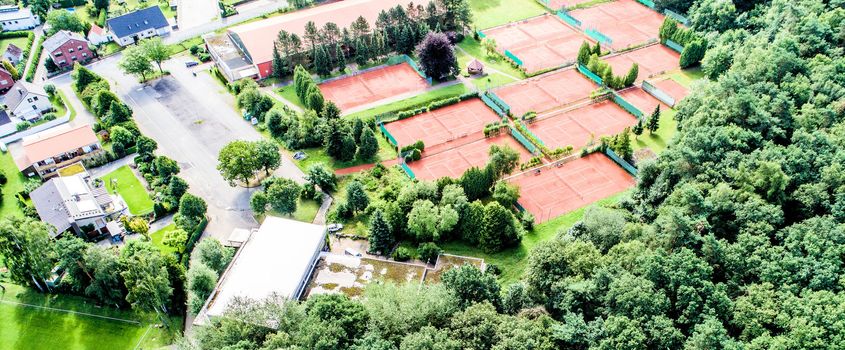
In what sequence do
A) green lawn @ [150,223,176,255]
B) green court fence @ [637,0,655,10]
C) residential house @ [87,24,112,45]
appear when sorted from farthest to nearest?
1. green court fence @ [637,0,655,10]
2. residential house @ [87,24,112,45]
3. green lawn @ [150,223,176,255]

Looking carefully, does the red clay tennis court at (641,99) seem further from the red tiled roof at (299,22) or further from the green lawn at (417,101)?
the red tiled roof at (299,22)

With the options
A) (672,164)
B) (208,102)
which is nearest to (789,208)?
(672,164)

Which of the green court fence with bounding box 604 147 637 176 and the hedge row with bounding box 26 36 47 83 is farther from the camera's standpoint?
the hedge row with bounding box 26 36 47 83

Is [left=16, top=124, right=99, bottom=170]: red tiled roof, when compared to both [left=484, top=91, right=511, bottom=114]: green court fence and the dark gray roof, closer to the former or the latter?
the dark gray roof

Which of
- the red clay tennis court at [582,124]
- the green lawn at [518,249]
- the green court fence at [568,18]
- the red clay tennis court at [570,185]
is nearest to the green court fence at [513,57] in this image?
the red clay tennis court at [582,124]

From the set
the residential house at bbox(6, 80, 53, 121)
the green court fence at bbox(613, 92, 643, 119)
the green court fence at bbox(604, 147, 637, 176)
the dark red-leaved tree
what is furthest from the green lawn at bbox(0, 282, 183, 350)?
the green court fence at bbox(613, 92, 643, 119)

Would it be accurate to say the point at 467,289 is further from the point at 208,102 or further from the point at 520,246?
the point at 208,102

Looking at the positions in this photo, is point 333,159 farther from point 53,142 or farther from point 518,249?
point 53,142

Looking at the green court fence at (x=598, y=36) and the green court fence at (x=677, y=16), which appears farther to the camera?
the green court fence at (x=677, y=16)
